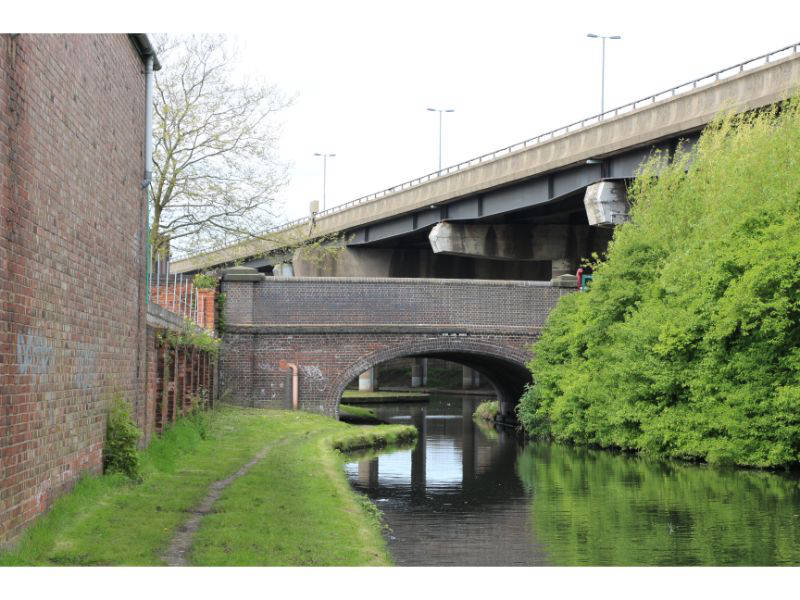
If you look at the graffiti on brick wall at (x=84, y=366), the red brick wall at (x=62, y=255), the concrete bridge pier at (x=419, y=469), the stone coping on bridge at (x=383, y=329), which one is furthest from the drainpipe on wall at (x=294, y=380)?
the graffiti on brick wall at (x=84, y=366)

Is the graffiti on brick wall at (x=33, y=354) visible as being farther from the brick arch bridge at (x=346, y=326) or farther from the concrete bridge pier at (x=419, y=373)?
the concrete bridge pier at (x=419, y=373)

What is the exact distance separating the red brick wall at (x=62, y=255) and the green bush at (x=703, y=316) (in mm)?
11420

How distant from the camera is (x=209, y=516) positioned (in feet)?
40.2

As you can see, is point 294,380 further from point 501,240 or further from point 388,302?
point 501,240

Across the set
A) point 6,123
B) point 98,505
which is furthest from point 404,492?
point 6,123

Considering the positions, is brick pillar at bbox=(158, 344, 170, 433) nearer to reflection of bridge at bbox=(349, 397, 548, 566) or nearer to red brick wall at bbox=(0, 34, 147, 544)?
red brick wall at bbox=(0, 34, 147, 544)

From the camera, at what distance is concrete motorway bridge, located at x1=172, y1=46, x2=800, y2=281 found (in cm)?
2809

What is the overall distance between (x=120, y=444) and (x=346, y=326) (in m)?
18.2

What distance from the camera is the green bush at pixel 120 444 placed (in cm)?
1425

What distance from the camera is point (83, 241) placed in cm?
1240

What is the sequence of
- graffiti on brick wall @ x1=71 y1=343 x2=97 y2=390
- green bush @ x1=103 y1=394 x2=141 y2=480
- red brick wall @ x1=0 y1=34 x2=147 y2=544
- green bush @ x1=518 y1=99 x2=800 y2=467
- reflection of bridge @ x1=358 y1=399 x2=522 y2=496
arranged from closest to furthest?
red brick wall @ x1=0 y1=34 x2=147 y2=544 < graffiti on brick wall @ x1=71 y1=343 x2=97 y2=390 < green bush @ x1=103 y1=394 x2=141 y2=480 < reflection of bridge @ x1=358 y1=399 x2=522 y2=496 < green bush @ x1=518 y1=99 x2=800 y2=467

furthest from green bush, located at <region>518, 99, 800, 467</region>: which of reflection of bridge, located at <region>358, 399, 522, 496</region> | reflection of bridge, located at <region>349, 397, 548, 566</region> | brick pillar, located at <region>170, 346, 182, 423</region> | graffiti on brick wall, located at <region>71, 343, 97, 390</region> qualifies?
graffiti on brick wall, located at <region>71, 343, 97, 390</region>

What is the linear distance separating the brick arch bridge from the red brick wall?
51.6ft

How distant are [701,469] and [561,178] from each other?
1461 centimetres
